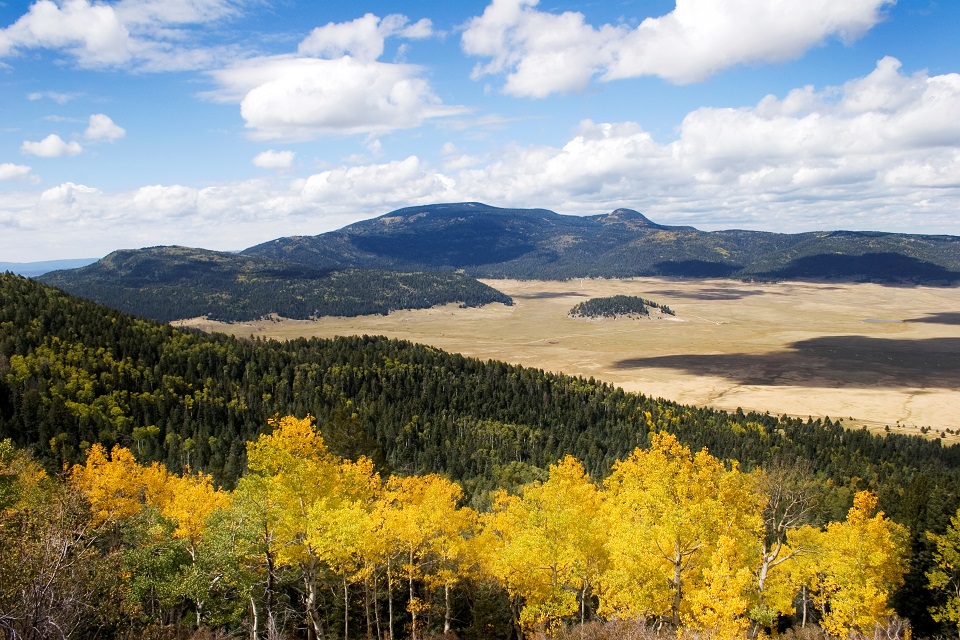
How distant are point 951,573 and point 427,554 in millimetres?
44836

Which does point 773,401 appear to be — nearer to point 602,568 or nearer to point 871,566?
point 871,566

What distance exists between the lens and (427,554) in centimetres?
4406

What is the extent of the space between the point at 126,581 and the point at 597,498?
31601 millimetres

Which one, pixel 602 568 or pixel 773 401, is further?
pixel 773 401

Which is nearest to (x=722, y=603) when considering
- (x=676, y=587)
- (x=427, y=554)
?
(x=676, y=587)

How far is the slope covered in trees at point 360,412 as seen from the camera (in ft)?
354

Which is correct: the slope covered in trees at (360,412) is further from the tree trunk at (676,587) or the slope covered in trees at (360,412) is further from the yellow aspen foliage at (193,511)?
the tree trunk at (676,587)

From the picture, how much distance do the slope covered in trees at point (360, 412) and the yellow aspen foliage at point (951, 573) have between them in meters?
17.4

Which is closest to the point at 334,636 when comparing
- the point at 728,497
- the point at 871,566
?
the point at 728,497

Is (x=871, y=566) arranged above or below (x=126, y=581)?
below

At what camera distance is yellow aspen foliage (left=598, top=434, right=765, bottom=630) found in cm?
2880

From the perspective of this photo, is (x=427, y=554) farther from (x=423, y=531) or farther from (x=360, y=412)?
(x=360, y=412)

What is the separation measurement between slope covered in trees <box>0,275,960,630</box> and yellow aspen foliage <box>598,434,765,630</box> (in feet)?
130

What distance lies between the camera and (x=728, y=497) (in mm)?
30062
